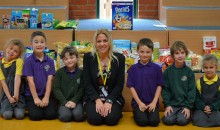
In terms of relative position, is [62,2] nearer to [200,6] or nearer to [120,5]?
[120,5]

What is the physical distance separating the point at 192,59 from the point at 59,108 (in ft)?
4.52

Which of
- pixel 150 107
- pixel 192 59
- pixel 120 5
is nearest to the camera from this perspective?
pixel 150 107

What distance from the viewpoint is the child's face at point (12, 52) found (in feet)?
10.4

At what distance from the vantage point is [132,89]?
3.09 meters

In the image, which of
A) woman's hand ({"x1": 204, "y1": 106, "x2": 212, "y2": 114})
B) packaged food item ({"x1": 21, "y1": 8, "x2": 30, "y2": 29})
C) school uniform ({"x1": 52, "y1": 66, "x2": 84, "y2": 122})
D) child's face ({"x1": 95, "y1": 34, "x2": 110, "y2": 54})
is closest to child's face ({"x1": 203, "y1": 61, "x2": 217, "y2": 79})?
woman's hand ({"x1": 204, "y1": 106, "x2": 212, "y2": 114})

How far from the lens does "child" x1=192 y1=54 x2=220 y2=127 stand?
2977 mm

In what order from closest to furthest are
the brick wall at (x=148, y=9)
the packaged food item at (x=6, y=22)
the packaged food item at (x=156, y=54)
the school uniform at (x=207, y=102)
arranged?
the school uniform at (x=207, y=102)
the packaged food item at (x=156, y=54)
the packaged food item at (x=6, y=22)
the brick wall at (x=148, y=9)

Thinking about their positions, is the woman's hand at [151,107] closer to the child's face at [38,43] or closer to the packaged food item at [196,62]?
the packaged food item at [196,62]

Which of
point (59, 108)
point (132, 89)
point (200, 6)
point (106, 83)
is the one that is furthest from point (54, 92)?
point (200, 6)

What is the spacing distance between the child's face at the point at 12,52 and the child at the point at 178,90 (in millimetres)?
1290

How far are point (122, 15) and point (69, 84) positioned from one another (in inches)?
43.7

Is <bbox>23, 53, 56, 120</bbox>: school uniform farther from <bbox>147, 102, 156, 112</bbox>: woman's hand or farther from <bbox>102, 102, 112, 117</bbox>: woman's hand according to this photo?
<bbox>147, 102, 156, 112</bbox>: woman's hand

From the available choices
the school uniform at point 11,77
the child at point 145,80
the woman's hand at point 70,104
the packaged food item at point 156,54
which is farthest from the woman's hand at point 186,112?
the school uniform at point 11,77

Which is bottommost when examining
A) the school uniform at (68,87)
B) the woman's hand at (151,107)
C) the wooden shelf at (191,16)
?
the woman's hand at (151,107)
